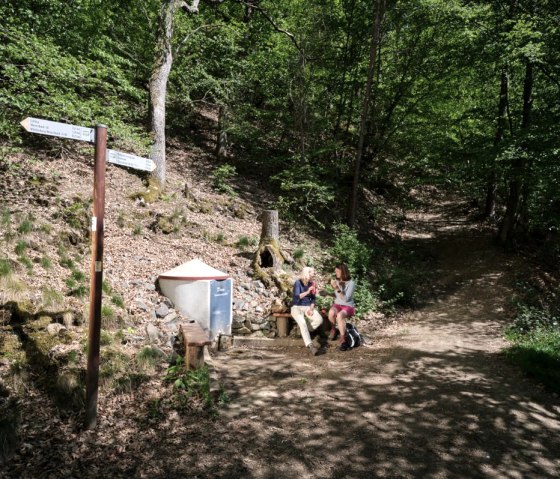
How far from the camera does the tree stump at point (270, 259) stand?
9.59m

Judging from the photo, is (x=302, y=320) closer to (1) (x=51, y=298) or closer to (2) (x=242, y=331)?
(2) (x=242, y=331)

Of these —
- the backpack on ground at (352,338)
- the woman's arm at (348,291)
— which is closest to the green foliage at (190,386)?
the backpack on ground at (352,338)

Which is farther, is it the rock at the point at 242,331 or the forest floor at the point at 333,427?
the rock at the point at 242,331

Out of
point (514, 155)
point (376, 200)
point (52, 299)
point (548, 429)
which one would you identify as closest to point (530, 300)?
point (514, 155)

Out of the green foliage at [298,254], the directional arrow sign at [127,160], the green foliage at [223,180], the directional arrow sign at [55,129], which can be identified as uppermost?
the green foliage at [223,180]

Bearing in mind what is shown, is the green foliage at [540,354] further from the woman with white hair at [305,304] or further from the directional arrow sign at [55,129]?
the directional arrow sign at [55,129]

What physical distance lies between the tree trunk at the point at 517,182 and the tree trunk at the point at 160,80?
1115cm

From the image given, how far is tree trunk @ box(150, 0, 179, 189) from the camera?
12.1 metres

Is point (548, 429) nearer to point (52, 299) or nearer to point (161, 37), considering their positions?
point (52, 299)

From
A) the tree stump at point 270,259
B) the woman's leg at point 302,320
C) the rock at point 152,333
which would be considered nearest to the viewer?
the rock at point 152,333

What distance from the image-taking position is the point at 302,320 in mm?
7367

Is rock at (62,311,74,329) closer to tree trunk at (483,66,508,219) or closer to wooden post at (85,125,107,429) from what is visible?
wooden post at (85,125,107,429)

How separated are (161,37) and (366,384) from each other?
445 inches

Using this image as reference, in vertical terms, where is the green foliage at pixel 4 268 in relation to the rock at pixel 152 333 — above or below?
above
